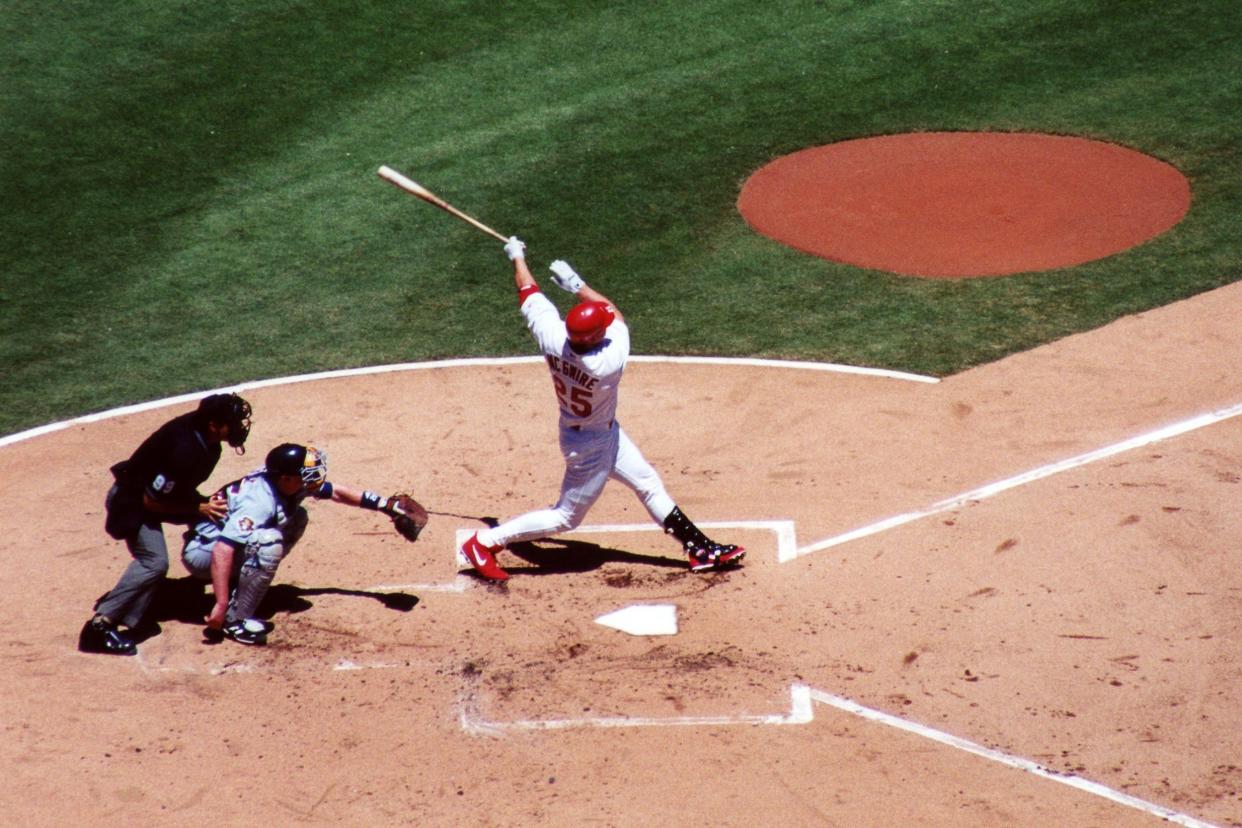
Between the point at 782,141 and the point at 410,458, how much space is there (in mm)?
6841

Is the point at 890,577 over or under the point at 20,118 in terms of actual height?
under

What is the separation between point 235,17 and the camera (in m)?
17.4

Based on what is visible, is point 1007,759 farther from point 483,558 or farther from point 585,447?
point 483,558

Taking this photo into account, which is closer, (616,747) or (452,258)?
(616,747)

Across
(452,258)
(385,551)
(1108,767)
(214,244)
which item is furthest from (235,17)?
(1108,767)

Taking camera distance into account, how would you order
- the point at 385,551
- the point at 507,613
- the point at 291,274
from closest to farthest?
the point at 507,613 < the point at 385,551 < the point at 291,274

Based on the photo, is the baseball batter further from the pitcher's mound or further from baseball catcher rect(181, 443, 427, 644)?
the pitcher's mound

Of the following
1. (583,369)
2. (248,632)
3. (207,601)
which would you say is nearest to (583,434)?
(583,369)

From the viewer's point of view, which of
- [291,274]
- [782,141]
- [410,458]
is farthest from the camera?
[782,141]

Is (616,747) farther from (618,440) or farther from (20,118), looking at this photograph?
(20,118)

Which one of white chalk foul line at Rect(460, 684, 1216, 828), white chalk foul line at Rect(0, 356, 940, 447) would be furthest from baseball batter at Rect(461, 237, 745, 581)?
white chalk foul line at Rect(0, 356, 940, 447)

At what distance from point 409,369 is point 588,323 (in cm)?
379

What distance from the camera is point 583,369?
7848 mm

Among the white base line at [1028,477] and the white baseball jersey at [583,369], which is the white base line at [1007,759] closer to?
the white base line at [1028,477]
